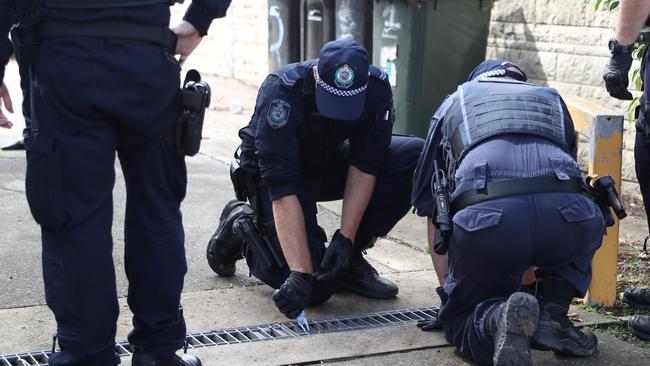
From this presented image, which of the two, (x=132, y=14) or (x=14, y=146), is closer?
(x=132, y=14)

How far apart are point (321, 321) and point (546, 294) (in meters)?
0.95

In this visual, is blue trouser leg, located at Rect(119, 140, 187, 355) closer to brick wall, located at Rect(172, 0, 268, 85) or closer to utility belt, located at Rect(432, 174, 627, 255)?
utility belt, located at Rect(432, 174, 627, 255)

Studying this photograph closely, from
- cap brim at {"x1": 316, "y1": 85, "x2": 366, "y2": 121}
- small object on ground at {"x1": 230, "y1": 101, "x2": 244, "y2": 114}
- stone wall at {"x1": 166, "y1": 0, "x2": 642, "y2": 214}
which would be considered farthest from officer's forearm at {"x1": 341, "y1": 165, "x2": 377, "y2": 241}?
small object on ground at {"x1": 230, "y1": 101, "x2": 244, "y2": 114}

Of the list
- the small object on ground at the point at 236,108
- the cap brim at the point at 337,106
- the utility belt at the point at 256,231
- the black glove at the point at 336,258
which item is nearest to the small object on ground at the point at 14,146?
the small object on ground at the point at 236,108

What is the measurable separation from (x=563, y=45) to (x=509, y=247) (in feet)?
11.9

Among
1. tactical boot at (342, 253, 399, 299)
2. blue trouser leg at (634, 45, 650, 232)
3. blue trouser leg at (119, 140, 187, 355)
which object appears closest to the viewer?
blue trouser leg at (119, 140, 187, 355)

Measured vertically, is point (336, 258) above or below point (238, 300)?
above

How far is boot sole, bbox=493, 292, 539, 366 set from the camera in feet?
10.2

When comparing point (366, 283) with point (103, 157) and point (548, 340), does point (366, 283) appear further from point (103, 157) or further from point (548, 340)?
point (103, 157)

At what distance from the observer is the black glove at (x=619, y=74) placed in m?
3.92

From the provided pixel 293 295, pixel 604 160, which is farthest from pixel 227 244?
pixel 604 160

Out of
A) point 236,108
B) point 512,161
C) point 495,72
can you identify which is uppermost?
point 495,72

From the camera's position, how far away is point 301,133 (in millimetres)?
4098

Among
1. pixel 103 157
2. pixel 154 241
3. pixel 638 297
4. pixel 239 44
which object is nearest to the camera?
pixel 103 157
